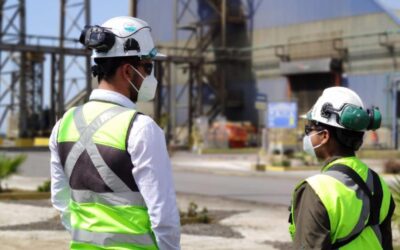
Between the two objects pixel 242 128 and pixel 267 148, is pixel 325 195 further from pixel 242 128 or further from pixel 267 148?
pixel 242 128

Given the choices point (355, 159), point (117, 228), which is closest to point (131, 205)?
point (117, 228)

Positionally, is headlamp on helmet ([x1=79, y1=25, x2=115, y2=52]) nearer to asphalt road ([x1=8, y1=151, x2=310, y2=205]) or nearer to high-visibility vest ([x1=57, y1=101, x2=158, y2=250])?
high-visibility vest ([x1=57, y1=101, x2=158, y2=250])

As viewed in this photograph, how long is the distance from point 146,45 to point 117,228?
A: 0.88m

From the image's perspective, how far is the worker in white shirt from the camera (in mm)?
3354

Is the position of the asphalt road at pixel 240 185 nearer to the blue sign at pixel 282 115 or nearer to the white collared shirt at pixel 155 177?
the blue sign at pixel 282 115

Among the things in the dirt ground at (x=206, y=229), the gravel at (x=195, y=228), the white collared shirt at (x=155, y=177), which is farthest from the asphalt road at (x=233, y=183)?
the white collared shirt at (x=155, y=177)

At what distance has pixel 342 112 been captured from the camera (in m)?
3.52

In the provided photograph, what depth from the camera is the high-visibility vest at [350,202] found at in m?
3.30

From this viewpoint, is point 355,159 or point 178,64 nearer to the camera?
point 355,159

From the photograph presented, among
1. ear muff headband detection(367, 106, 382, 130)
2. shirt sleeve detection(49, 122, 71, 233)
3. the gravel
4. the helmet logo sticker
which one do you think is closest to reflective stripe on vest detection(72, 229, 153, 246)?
shirt sleeve detection(49, 122, 71, 233)

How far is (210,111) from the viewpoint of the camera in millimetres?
57875

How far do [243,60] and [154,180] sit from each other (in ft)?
174

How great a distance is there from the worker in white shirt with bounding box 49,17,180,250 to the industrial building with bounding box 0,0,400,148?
121 ft

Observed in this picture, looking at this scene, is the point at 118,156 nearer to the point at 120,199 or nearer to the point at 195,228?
the point at 120,199
